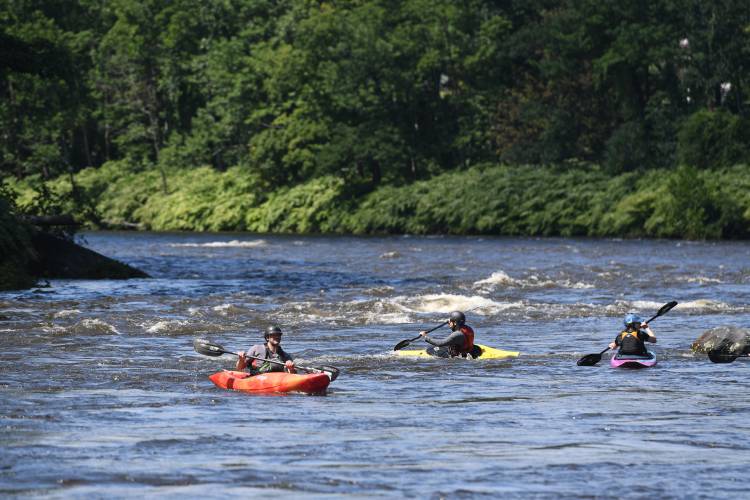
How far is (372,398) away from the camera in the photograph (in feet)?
54.1

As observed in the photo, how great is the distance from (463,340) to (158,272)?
2056 centimetres

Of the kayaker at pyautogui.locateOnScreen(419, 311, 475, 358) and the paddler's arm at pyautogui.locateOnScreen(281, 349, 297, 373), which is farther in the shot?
the kayaker at pyautogui.locateOnScreen(419, 311, 475, 358)

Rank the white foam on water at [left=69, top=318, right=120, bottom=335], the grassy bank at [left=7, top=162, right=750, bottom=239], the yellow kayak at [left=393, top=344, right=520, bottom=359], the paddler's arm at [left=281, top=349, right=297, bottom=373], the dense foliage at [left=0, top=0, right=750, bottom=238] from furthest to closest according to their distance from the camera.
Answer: the dense foliage at [left=0, top=0, right=750, bottom=238], the grassy bank at [left=7, top=162, right=750, bottom=239], the white foam on water at [left=69, top=318, right=120, bottom=335], the yellow kayak at [left=393, top=344, right=520, bottom=359], the paddler's arm at [left=281, top=349, right=297, bottom=373]

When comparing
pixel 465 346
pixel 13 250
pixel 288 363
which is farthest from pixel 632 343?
pixel 13 250

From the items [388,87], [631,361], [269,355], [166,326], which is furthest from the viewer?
[388,87]

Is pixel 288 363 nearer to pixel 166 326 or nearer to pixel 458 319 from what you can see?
pixel 458 319

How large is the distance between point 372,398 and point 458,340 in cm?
405

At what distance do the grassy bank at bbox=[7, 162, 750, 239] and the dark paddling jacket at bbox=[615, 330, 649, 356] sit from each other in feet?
107

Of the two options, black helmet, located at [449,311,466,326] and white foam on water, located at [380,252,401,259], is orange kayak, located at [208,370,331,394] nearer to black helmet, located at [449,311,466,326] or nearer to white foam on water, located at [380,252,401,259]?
black helmet, located at [449,311,466,326]

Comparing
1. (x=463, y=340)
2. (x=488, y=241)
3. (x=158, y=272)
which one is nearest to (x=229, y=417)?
(x=463, y=340)

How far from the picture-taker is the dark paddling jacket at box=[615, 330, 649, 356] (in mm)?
19422

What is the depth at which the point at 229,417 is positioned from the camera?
14.8 meters

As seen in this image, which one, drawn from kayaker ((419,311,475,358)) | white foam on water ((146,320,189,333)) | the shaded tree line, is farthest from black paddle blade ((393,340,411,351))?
the shaded tree line

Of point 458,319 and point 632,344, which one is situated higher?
point 458,319
